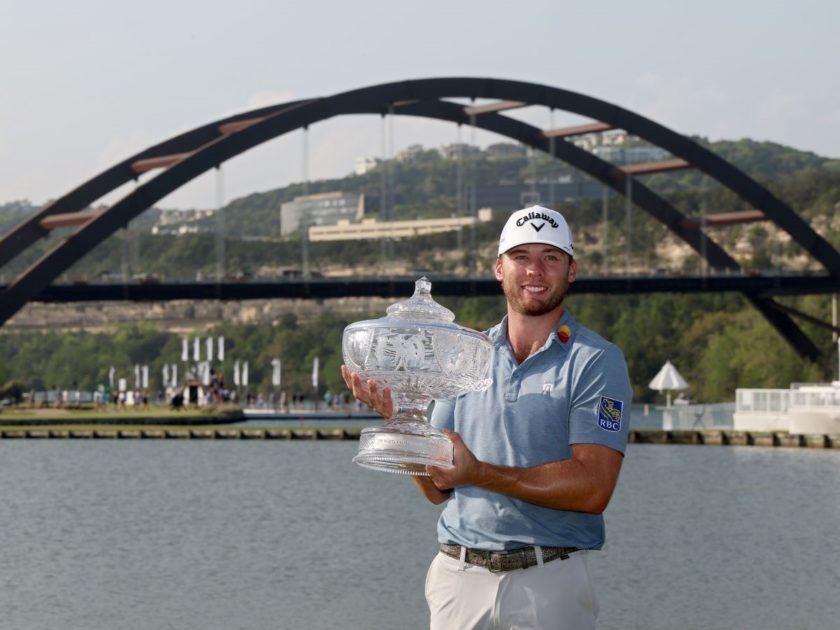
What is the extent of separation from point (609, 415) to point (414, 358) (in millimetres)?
549

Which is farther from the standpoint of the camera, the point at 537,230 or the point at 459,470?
the point at 537,230

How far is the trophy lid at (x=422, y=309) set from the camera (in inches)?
215

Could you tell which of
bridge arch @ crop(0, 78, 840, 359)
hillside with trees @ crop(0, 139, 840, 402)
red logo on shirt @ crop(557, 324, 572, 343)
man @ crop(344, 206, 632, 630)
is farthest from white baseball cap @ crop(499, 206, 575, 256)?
hillside with trees @ crop(0, 139, 840, 402)

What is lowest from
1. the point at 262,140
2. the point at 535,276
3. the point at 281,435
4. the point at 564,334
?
the point at 281,435

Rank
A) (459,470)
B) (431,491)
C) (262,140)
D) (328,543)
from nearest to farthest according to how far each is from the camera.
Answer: (459,470) → (431,491) → (328,543) → (262,140)

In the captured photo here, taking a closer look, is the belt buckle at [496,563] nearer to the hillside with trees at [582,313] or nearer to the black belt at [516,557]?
the black belt at [516,557]

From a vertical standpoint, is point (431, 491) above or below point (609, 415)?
below

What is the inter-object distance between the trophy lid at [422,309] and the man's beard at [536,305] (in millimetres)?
170

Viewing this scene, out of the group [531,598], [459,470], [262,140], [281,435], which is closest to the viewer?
[459,470]

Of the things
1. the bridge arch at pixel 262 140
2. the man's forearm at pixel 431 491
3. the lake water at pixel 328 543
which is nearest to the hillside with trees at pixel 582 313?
the bridge arch at pixel 262 140

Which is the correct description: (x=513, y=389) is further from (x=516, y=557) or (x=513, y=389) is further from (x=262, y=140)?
(x=262, y=140)

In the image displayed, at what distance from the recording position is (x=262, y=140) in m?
62.2

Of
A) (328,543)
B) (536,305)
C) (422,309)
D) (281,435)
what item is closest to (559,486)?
(536,305)

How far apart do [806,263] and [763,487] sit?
128988mm
